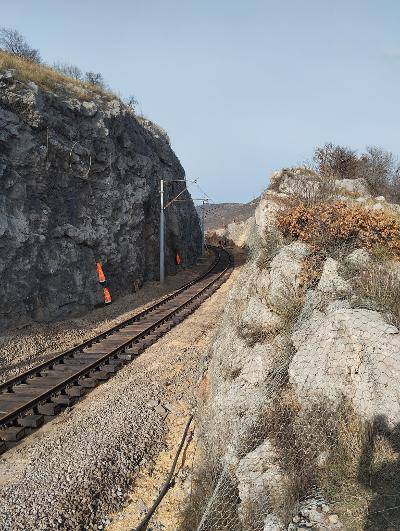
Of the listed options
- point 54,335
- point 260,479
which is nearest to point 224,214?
point 54,335

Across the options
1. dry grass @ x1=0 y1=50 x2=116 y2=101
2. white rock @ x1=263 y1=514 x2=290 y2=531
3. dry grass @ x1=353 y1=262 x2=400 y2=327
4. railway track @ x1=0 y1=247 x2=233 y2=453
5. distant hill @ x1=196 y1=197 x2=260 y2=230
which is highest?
dry grass @ x1=0 y1=50 x2=116 y2=101

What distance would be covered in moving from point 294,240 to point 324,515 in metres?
6.23

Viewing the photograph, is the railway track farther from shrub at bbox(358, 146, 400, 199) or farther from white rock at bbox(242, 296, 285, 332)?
shrub at bbox(358, 146, 400, 199)

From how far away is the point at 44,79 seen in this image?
18.5 meters

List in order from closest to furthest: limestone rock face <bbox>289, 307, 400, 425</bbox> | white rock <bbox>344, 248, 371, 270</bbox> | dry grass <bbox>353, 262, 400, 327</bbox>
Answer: limestone rock face <bbox>289, 307, 400, 425</bbox>, dry grass <bbox>353, 262, 400, 327</bbox>, white rock <bbox>344, 248, 371, 270</bbox>

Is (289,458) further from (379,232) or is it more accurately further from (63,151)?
(63,151)

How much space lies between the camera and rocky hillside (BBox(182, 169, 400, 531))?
4.88m

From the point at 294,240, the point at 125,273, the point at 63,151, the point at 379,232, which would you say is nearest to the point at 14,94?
the point at 63,151

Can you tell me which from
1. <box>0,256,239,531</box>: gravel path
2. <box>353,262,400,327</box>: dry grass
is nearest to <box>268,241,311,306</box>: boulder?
<box>353,262,400,327</box>: dry grass

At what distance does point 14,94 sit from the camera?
15469 millimetres

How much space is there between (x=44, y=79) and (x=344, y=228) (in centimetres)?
1526

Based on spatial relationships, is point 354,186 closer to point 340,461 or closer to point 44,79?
point 340,461

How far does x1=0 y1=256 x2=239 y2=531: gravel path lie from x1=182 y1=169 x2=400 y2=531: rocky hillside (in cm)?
114

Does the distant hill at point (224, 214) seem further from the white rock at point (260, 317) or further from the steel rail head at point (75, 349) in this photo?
the white rock at point (260, 317)
